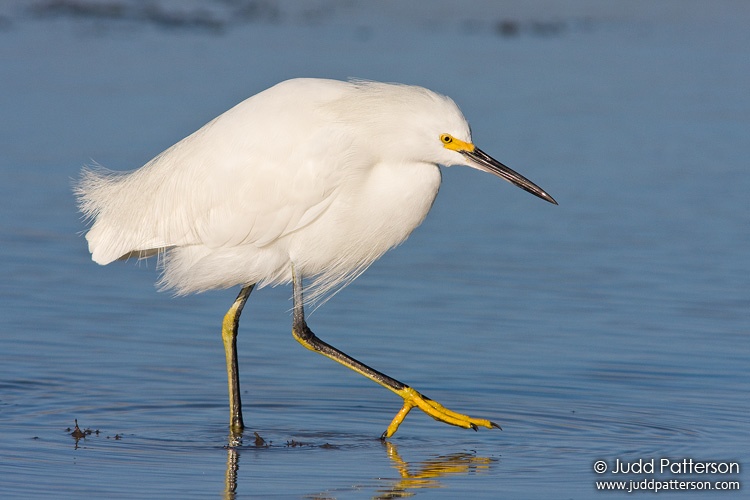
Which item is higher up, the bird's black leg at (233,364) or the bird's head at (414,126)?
the bird's head at (414,126)

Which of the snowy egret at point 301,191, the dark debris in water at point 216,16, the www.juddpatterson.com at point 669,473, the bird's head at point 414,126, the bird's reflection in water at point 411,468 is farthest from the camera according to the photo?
the dark debris in water at point 216,16

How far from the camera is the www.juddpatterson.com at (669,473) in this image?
661 centimetres

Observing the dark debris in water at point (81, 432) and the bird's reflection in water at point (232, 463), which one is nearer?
the bird's reflection in water at point (232, 463)

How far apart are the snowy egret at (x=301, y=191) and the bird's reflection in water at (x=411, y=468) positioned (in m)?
0.22

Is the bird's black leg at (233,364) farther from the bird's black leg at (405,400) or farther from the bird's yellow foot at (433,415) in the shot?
the bird's yellow foot at (433,415)

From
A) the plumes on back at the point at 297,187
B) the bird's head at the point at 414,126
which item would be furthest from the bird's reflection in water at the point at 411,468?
Answer: the bird's head at the point at 414,126

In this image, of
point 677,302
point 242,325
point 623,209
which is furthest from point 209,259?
point 623,209

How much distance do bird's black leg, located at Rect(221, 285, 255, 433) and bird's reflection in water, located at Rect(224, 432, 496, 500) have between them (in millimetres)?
131

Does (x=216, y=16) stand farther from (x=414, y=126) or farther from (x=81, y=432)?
(x=414, y=126)

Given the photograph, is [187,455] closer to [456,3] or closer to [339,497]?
[339,497]

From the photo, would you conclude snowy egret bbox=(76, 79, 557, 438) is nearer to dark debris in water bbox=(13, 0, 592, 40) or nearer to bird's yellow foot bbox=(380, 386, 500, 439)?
bird's yellow foot bbox=(380, 386, 500, 439)

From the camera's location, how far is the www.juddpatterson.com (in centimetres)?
661

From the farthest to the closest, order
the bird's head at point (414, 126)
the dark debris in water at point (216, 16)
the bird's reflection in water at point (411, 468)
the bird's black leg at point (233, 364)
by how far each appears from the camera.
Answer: the dark debris in water at point (216, 16) → the bird's black leg at point (233, 364) → the bird's head at point (414, 126) → the bird's reflection in water at point (411, 468)

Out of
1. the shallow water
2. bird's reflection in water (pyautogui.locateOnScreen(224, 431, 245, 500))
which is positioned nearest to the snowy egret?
bird's reflection in water (pyautogui.locateOnScreen(224, 431, 245, 500))
